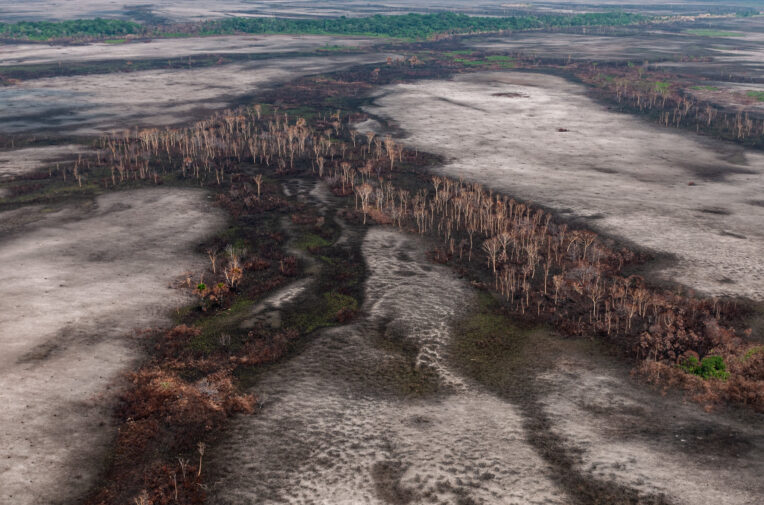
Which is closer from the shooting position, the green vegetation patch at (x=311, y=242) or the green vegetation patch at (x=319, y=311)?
the green vegetation patch at (x=319, y=311)

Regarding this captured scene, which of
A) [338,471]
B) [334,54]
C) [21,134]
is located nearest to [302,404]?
[338,471]

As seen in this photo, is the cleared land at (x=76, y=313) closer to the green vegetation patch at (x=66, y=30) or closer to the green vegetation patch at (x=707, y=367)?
the green vegetation patch at (x=707, y=367)

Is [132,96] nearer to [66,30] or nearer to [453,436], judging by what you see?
[453,436]

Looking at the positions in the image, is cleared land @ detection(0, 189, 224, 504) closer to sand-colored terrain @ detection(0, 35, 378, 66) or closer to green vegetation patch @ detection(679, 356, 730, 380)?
green vegetation patch @ detection(679, 356, 730, 380)

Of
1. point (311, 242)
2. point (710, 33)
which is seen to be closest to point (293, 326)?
point (311, 242)

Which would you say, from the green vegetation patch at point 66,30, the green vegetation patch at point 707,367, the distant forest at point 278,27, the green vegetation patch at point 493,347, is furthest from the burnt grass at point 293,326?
the distant forest at point 278,27
